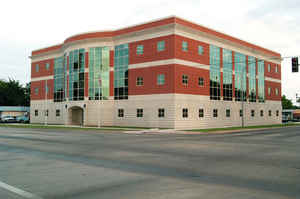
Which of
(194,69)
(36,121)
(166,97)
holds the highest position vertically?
(194,69)

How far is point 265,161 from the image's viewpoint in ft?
36.6

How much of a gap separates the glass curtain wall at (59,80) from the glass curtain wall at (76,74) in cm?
536

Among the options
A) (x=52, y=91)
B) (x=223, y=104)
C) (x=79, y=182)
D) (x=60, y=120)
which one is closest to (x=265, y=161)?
(x=79, y=182)

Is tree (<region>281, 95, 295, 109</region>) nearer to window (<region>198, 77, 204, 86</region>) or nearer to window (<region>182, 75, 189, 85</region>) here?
window (<region>198, 77, 204, 86</region>)

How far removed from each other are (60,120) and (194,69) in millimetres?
27441

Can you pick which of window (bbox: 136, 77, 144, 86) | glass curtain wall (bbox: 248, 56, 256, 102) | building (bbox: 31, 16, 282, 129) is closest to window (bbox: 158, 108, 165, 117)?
building (bbox: 31, 16, 282, 129)

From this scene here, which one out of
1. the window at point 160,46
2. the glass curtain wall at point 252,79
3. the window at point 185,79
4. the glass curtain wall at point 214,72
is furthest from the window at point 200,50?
the glass curtain wall at point 252,79

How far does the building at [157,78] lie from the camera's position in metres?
39.2

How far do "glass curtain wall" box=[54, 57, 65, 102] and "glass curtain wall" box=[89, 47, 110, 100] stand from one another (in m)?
10.1

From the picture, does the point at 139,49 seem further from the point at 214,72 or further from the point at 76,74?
the point at 76,74

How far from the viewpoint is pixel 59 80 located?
55.3m

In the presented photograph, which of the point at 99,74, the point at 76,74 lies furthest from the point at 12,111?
the point at 99,74

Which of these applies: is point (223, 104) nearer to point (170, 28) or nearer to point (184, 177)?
point (170, 28)

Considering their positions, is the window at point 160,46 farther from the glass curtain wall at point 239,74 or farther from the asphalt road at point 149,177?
the asphalt road at point 149,177
